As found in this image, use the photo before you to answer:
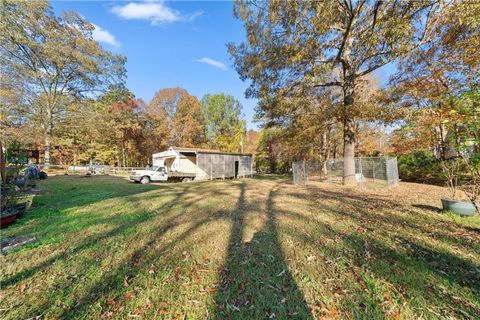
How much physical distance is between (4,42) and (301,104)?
2574 cm

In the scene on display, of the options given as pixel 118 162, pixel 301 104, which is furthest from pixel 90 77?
pixel 301 104

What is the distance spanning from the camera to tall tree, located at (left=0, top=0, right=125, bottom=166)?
16.8m

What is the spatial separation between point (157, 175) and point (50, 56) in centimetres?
1550

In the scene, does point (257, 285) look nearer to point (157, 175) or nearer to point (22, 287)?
point (22, 287)

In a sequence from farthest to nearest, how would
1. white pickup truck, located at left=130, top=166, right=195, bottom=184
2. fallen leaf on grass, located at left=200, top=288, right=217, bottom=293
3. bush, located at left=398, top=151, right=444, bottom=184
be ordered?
white pickup truck, located at left=130, top=166, right=195, bottom=184 → bush, located at left=398, top=151, right=444, bottom=184 → fallen leaf on grass, located at left=200, top=288, right=217, bottom=293

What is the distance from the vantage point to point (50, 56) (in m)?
18.2

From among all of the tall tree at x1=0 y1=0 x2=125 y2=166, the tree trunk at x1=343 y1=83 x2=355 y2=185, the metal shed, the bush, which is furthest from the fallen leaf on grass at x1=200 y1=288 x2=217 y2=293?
the tall tree at x1=0 y1=0 x2=125 y2=166

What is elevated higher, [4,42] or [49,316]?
[4,42]

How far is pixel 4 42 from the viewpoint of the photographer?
17.1m

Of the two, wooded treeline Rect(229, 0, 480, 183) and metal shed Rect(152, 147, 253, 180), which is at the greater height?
wooded treeline Rect(229, 0, 480, 183)

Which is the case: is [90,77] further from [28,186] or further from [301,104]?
[301,104]

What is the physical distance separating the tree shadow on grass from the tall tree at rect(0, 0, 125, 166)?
25409 millimetres

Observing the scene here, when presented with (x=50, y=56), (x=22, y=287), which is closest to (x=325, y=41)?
(x=22, y=287)

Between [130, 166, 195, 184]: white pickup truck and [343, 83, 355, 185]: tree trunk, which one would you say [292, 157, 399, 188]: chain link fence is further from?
[130, 166, 195, 184]: white pickup truck
